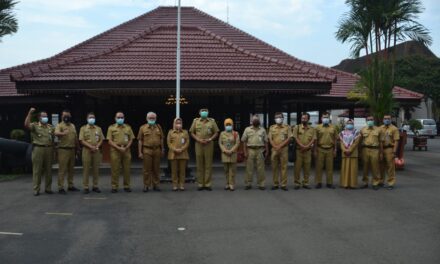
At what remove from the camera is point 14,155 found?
13680 millimetres

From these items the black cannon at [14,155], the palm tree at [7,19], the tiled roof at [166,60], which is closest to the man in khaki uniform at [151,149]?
the tiled roof at [166,60]

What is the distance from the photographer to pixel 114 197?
9.39 metres

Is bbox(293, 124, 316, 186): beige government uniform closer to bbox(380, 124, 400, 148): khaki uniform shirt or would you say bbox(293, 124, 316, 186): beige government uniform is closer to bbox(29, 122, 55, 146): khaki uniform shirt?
bbox(380, 124, 400, 148): khaki uniform shirt

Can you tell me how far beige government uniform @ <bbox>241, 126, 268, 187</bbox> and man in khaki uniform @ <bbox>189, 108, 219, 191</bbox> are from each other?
824mm

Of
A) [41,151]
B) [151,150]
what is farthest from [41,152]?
[151,150]

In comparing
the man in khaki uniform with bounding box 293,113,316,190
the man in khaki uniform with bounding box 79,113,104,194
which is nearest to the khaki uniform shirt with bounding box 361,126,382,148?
the man in khaki uniform with bounding box 293,113,316,190

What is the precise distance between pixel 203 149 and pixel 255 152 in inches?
46.8

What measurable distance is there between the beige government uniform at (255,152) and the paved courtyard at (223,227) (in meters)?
0.41

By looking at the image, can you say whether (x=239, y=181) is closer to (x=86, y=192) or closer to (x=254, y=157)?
(x=254, y=157)

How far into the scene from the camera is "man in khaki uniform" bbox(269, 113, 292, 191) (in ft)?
34.0

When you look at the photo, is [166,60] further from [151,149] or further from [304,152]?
[304,152]

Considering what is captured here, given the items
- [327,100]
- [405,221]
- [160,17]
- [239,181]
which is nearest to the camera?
[405,221]

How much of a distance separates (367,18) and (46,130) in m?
15.4

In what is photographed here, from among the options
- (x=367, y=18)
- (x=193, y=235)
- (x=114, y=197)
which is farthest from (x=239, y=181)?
(x=367, y=18)
